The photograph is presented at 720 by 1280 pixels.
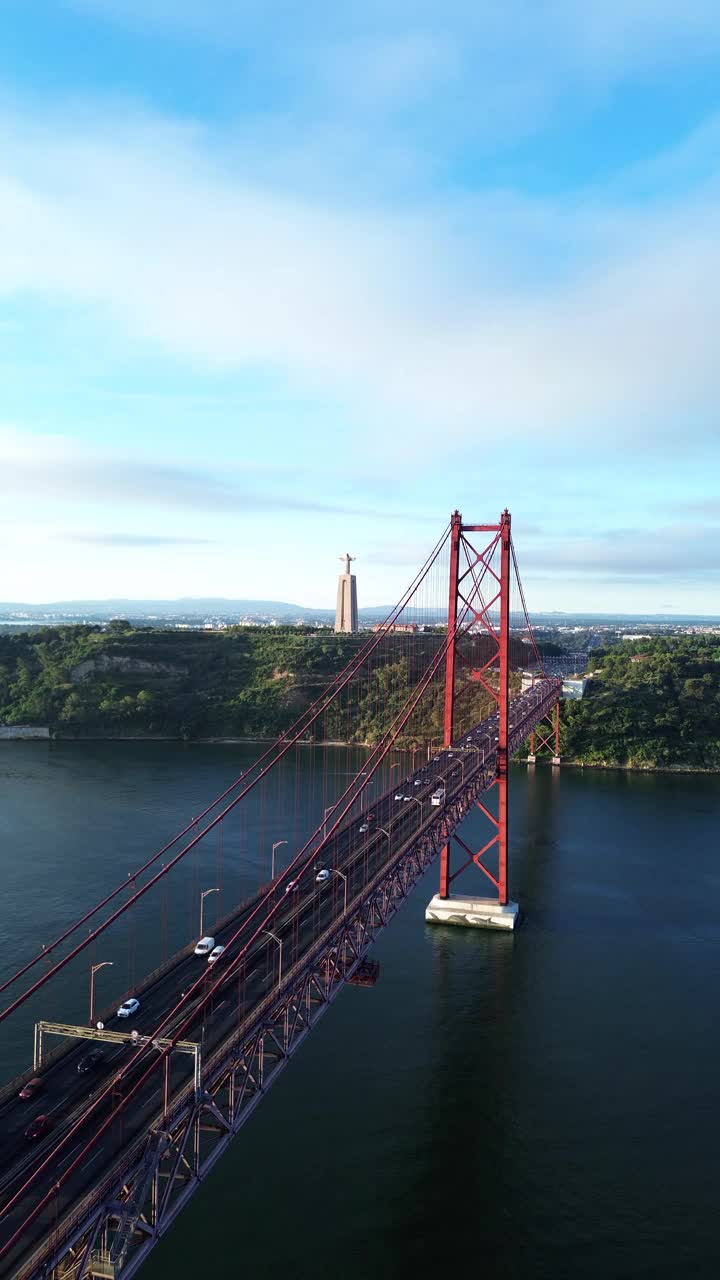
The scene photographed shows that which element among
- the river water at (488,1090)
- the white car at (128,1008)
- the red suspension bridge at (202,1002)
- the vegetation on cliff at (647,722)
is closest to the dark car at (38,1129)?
the red suspension bridge at (202,1002)

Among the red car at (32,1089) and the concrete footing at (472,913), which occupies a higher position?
the red car at (32,1089)

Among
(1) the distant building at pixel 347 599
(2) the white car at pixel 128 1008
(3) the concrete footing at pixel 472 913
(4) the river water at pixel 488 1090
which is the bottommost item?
(4) the river water at pixel 488 1090

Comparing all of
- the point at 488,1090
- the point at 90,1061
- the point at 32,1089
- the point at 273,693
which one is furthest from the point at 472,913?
the point at 273,693

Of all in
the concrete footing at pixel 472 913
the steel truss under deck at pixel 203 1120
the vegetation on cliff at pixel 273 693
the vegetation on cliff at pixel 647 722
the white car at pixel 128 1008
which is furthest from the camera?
the vegetation on cliff at pixel 273 693

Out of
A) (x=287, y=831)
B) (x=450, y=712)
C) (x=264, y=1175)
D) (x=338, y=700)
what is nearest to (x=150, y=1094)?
(x=264, y=1175)

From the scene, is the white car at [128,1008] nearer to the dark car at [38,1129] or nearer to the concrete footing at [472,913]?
the dark car at [38,1129]

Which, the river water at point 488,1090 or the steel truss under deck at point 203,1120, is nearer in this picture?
the steel truss under deck at point 203,1120
